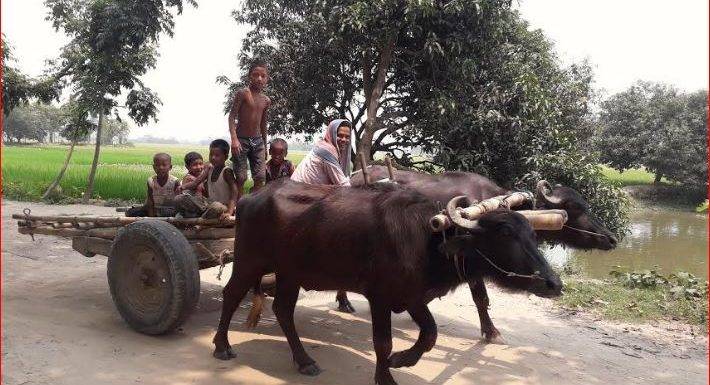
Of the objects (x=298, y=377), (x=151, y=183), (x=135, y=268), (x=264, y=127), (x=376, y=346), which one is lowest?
(x=298, y=377)

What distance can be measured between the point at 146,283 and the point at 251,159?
1.87 m

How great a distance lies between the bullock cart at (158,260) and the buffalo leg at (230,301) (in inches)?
10.6

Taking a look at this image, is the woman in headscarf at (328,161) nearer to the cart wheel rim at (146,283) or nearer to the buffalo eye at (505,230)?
the cart wheel rim at (146,283)

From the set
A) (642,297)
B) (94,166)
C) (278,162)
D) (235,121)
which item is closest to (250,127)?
(235,121)

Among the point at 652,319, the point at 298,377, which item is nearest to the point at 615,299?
the point at 652,319

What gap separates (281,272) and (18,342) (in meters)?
2.14

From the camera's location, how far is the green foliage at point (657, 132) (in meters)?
25.0

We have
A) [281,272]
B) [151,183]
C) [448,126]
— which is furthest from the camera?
[448,126]

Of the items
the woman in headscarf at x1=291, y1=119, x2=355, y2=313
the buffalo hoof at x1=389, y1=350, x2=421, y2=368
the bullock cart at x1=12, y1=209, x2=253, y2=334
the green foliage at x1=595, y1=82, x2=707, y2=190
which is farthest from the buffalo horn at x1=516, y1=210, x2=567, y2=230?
the green foliage at x1=595, y1=82, x2=707, y2=190

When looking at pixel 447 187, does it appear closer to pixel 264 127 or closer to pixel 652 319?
pixel 264 127

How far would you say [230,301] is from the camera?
4246mm

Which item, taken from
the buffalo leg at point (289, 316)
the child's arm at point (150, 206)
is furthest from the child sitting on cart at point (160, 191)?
the buffalo leg at point (289, 316)

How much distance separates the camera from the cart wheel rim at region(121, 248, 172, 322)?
422 centimetres

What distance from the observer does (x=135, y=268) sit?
176 inches
